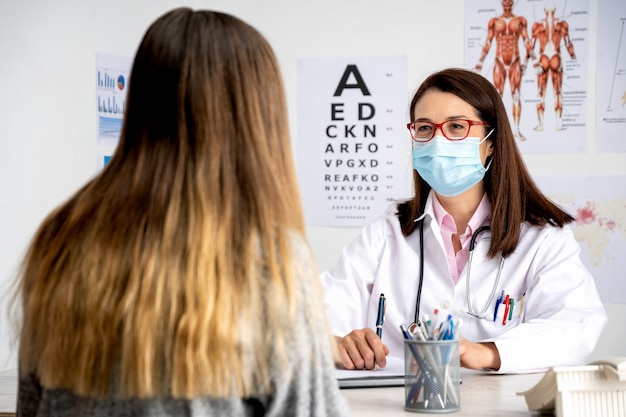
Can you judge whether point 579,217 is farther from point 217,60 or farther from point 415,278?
point 217,60

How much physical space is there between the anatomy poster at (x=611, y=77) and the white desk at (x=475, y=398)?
4.58ft

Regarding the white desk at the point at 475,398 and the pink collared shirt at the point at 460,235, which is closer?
the white desk at the point at 475,398

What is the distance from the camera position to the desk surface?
160 cm

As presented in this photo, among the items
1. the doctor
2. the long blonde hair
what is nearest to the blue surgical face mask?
the doctor

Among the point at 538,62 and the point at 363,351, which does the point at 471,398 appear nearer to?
the point at 363,351

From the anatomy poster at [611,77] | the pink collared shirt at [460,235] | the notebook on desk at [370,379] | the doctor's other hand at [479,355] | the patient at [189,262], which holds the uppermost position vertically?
the anatomy poster at [611,77]

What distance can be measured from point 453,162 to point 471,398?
0.80 m

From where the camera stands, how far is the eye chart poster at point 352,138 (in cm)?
336

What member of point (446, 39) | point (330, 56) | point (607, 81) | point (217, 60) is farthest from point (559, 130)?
point (217, 60)

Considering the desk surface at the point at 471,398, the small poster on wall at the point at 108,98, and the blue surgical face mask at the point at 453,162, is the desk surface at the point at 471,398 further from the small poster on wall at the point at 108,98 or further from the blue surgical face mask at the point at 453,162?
the small poster on wall at the point at 108,98

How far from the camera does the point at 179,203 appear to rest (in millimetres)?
1021

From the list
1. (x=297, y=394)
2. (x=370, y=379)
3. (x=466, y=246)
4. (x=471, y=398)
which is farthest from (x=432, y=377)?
(x=466, y=246)

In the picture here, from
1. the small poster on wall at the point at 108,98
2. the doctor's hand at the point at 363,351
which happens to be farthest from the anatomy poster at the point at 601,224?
the small poster on wall at the point at 108,98

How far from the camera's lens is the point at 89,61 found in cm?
263
